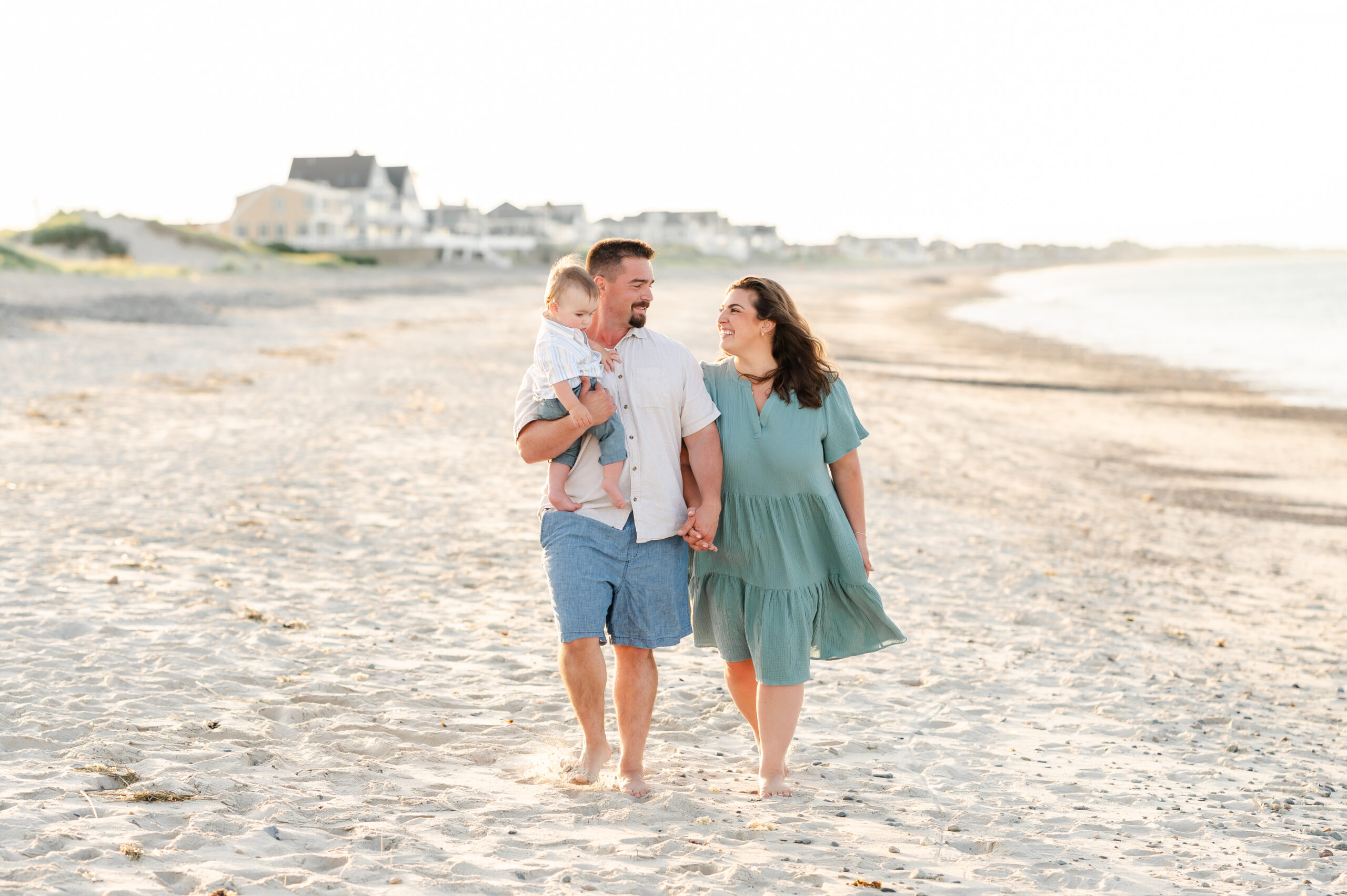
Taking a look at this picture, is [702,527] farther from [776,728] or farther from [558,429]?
[776,728]

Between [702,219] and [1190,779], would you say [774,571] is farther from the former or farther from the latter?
[702,219]

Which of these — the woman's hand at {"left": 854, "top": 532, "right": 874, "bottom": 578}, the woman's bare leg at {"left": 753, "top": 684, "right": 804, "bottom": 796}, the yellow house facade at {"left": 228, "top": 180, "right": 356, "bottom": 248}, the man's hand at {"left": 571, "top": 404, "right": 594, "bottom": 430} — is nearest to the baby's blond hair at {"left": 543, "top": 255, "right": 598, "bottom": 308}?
the man's hand at {"left": 571, "top": 404, "right": 594, "bottom": 430}

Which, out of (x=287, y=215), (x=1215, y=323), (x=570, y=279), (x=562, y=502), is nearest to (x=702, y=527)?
(x=562, y=502)

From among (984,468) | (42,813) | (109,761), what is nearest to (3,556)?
(109,761)

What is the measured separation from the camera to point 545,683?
16.3 feet

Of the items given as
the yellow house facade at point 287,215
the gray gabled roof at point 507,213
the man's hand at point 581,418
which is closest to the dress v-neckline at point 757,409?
the man's hand at point 581,418

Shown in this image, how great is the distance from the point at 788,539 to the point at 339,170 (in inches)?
3030

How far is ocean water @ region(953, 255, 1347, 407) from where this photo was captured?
22406mm

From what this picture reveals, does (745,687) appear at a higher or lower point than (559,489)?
lower

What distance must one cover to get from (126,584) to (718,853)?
3946mm

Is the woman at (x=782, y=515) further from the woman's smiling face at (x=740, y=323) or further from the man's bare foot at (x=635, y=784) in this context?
the man's bare foot at (x=635, y=784)

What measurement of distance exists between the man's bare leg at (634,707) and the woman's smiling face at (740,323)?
42.7 inches

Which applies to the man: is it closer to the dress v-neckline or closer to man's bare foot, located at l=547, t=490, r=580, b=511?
man's bare foot, located at l=547, t=490, r=580, b=511

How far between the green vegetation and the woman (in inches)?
1938
